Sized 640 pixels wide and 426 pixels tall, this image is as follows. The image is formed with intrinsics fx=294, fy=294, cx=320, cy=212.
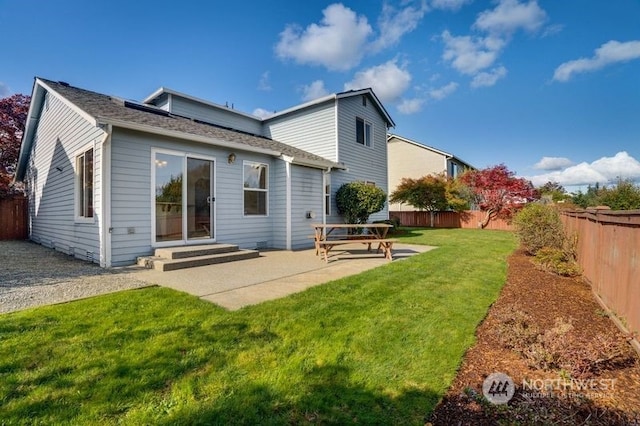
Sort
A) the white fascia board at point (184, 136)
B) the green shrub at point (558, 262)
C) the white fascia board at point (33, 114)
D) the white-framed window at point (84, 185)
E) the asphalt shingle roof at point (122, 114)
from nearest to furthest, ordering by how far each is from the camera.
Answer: the white fascia board at point (184, 136)
the green shrub at point (558, 262)
the asphalt shingle roof at point (122, 114)
the white-framed window at point (84, 185)
the white fascia board at point (33, 114)

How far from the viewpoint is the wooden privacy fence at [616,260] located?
9.80 feet

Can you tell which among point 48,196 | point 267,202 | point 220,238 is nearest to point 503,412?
point 220,238

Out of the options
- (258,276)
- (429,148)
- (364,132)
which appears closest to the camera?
(258,276)

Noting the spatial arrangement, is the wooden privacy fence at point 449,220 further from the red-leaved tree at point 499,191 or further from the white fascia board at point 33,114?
the white fascia board at point 33,114

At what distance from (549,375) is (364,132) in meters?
13.4

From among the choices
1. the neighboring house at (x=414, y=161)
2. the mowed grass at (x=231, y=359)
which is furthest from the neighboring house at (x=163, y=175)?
the neighboring house at (x=414, y=161)

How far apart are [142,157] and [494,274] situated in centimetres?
813

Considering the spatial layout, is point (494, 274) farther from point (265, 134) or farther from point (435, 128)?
point (435, 128)

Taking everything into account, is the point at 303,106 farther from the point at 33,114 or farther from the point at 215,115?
the point at 33,114

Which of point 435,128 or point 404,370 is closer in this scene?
point 404,370

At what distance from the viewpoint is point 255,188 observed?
366 inches

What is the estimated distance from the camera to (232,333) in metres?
2.99

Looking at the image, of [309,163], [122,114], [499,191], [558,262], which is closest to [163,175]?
A: [122,114]

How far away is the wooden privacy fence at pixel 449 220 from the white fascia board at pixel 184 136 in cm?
1658
